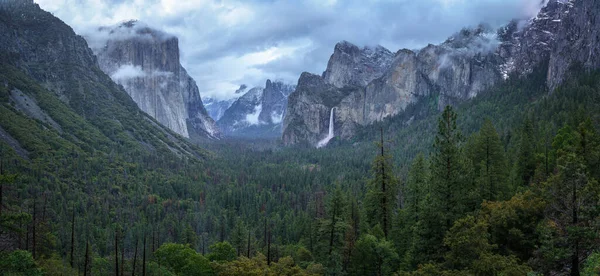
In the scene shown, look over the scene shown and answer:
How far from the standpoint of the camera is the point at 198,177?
16750 cm

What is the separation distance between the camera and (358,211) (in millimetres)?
53062

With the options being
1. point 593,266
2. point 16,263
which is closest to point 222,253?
point 16,263

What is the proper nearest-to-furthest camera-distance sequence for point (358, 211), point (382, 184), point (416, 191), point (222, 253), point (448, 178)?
1. point (448, 178)
2. point (382, 184)
3. point (416, 191)
4. point (222, 253)
5. point (358, 211)

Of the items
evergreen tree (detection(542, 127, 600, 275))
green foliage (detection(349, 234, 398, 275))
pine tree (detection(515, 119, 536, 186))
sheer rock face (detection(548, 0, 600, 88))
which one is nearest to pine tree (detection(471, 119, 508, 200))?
pine tree (detection(515, 119, 536, 186))

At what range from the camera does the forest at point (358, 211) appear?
23.4 meters

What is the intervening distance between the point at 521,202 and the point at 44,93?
202 meters

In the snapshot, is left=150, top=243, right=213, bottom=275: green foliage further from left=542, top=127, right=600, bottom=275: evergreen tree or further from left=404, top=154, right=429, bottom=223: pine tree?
left=542, top=127, right=600, bottom=275: evergreen tree

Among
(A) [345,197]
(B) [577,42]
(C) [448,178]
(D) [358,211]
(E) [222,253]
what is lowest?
(E) [222,253]

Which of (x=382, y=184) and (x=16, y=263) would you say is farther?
(x=382, y=184)

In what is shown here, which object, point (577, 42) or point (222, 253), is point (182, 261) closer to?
point (222, 253)

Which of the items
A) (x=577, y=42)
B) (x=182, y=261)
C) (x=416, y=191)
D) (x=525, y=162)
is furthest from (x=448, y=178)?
(x=577, y=42)

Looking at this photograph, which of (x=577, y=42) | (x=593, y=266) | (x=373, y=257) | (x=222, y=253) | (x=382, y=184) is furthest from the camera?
(x=577, y=42)

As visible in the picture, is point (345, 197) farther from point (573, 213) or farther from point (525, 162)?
point (525, 162)

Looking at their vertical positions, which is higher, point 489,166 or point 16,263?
point 489,166
